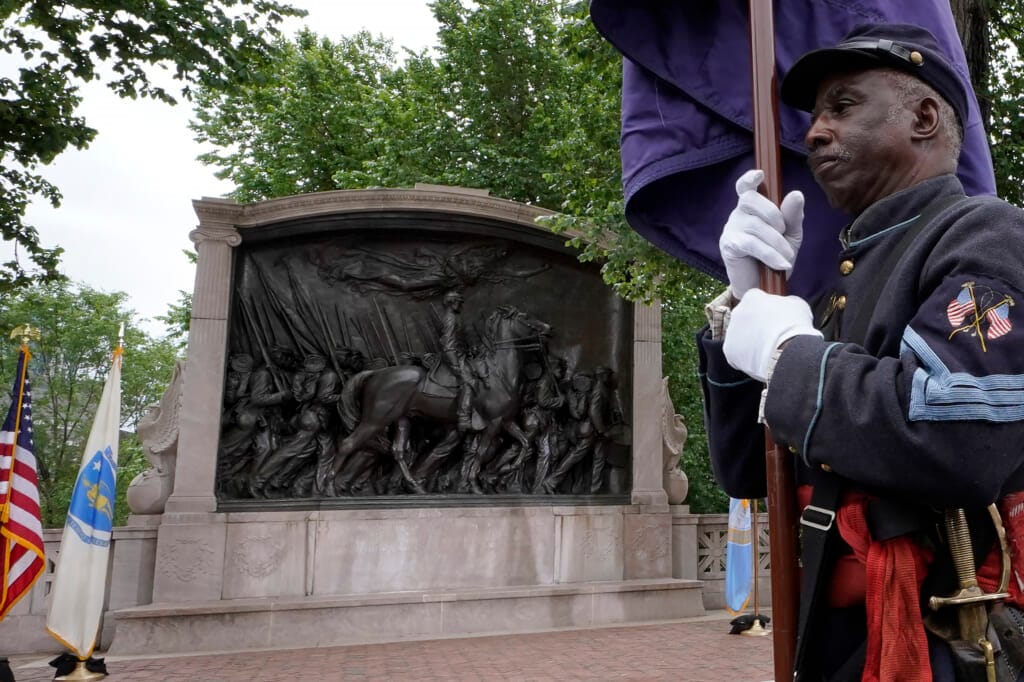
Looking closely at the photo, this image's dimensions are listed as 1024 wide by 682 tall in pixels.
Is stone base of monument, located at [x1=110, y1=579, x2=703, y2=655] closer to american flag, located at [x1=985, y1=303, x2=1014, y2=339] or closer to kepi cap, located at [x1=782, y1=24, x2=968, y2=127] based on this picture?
kepi cap, located at [x1=782, y1=24, x2=968, y2=127]

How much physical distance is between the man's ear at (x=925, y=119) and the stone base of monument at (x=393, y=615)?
8875mm

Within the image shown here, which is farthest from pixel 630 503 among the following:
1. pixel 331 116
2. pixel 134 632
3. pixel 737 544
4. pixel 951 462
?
pixel 331 116

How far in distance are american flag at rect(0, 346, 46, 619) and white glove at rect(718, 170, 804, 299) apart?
23.7ft

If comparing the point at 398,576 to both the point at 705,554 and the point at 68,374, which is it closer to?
the point at 705,554

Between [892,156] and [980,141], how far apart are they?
1.61 ft

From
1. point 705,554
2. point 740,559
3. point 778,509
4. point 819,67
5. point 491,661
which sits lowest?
point 491,661

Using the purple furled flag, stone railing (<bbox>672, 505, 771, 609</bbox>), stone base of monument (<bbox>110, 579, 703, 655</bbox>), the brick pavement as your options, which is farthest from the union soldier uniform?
stone railing (<bbox>672, 505, 771, 609</bbox>)

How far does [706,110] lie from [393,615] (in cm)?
849

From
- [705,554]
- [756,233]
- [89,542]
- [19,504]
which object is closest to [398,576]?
[89,542]

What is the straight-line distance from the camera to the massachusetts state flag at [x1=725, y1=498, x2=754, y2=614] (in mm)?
9867

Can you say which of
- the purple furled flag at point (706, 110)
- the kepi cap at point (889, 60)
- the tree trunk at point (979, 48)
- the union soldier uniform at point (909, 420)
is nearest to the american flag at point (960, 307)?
the union soldier uniform at point (909, 420)

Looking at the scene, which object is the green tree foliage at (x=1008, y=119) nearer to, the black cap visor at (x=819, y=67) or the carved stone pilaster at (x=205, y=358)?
the black cap visor at (x=819, y=67)

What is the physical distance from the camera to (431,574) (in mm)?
10102

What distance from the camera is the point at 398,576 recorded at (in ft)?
32.7
